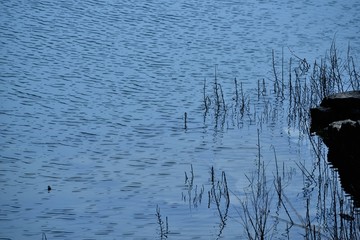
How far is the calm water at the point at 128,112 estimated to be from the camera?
7340mm

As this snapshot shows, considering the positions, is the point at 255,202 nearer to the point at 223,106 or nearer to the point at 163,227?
the point at 163,227

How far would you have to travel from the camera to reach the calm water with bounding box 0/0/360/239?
24.1 ft

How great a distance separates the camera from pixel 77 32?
779 inches

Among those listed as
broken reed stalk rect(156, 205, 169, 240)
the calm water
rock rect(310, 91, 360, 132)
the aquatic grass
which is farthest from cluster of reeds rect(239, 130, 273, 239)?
rock rect(310, 91, 360, 132)

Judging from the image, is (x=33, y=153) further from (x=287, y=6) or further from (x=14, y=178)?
(x=287, y=6)

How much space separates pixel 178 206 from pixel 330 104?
392 cm

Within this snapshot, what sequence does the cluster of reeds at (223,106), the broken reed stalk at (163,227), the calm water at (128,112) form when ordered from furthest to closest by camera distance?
1. the cluster of reeds at (223,106)
2. the calm water at (128,112)
3. the broken reed stalk at (163,227)

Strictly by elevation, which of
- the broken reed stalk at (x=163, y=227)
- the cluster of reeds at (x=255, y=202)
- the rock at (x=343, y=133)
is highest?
the rock at (x=343, y=133)

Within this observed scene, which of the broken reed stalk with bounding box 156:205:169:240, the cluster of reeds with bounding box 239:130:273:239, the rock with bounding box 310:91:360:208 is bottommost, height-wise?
the broken reed stalk with bounding box 156:205:169:240

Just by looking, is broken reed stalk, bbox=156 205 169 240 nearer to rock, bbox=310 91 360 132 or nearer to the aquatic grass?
the aquatic grass

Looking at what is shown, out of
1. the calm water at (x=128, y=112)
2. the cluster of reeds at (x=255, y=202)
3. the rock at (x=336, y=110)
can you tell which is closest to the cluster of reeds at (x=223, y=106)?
the calm water at (x=128, y=112)

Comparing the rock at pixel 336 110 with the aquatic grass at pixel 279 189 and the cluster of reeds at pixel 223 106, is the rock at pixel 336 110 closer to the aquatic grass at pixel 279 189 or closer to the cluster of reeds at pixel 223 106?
the aquatic grass at pixel 279 189

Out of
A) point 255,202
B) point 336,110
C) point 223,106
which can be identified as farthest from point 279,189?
point 223,106

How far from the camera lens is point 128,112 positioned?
12125mm
